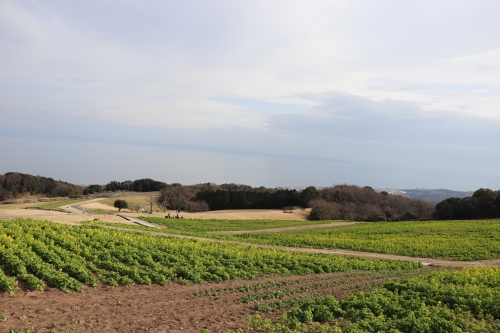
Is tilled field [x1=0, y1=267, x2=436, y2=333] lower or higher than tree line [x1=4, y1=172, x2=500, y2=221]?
lower

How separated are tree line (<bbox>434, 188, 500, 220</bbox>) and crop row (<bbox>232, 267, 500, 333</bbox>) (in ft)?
151

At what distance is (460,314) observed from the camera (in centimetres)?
1188

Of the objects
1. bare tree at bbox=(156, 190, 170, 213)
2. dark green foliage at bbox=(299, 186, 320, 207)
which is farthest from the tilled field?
dark green foliage at bbox=(299, 186, 320, 207)

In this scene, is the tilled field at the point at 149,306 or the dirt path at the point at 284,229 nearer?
the tilled field at the point at 149,306

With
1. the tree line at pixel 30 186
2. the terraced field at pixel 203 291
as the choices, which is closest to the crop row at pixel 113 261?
the terraced field at pixel 203 291

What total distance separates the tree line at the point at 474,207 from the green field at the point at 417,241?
58.8 ft

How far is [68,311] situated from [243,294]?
5801mm

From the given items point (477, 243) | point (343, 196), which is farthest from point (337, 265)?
point (343, 196)

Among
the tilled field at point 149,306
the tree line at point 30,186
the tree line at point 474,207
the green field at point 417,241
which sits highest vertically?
the tree line at point 30,186

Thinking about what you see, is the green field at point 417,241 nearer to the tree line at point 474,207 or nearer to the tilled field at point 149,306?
the tilled field at point 149,306

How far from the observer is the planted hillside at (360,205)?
6538 centimetres

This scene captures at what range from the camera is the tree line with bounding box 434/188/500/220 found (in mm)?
54906

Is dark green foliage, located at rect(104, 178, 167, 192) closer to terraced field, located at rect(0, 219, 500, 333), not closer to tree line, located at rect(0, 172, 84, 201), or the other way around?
tree line, located at rect(0, 172, 84, 201)

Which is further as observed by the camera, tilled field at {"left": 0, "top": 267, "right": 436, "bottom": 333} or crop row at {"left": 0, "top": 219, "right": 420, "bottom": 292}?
crop row at {"left": 0, "top": 219, "right": 420, "bottom": 292}
